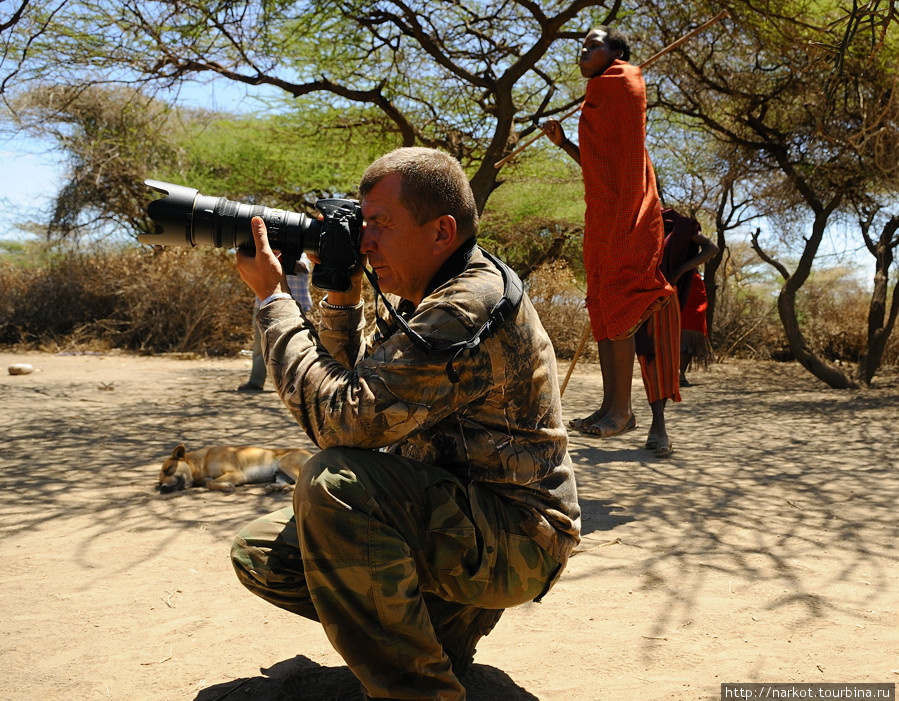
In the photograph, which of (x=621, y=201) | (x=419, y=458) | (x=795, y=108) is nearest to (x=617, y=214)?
(x=621, y=201)

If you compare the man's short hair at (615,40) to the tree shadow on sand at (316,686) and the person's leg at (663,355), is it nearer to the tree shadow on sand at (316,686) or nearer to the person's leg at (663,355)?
the person's leg at (663,355)

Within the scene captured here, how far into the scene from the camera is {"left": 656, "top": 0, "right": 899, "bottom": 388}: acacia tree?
6707mm

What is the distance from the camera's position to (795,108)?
7.96 metres

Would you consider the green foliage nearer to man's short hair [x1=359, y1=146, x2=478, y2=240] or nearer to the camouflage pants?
man's short hair [x1=359, y1=146, x2=478, y2=240]

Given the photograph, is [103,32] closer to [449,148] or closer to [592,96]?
[449,148]

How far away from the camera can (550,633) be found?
84.6 inches

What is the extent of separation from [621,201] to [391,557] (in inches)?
102

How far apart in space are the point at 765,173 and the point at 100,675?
29.0ft

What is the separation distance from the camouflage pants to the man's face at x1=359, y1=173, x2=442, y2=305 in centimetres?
41

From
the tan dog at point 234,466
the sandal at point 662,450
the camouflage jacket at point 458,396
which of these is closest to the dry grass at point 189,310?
the sandal at point 662,450

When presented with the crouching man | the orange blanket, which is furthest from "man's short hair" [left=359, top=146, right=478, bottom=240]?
the orange blanket

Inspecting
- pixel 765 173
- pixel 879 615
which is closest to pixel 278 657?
pixel 879 615

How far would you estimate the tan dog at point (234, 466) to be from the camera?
3773 millimetres

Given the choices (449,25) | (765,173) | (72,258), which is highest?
(449,25)
